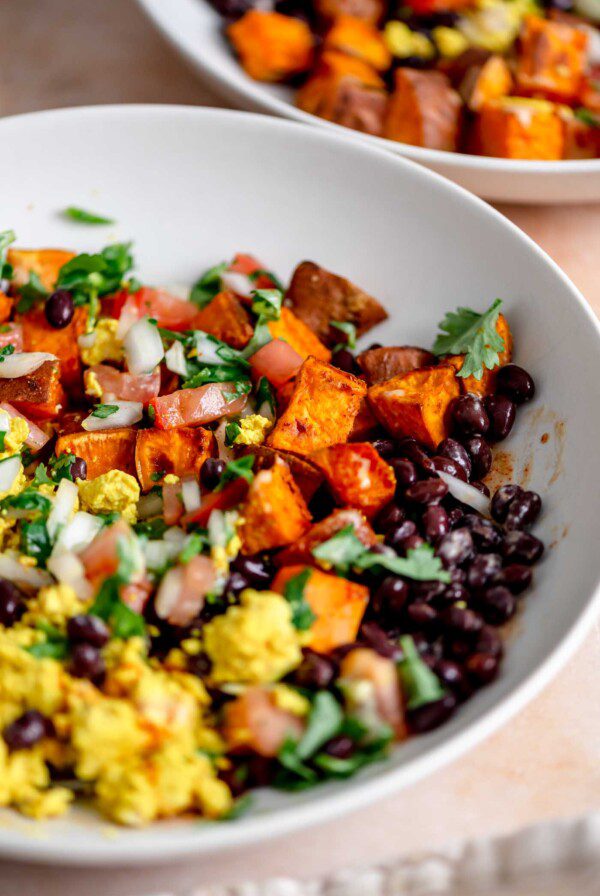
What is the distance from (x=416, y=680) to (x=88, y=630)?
26.8 inches

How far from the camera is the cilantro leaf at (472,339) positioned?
2600mm

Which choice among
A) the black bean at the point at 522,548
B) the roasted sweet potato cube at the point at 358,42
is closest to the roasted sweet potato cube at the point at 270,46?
the roasted sweet potato cube at the point at 358,42

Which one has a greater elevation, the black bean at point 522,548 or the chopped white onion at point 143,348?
the black bean at point 522,548

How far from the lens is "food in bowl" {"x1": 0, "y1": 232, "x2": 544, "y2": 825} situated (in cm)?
190

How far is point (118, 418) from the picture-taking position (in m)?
2.60

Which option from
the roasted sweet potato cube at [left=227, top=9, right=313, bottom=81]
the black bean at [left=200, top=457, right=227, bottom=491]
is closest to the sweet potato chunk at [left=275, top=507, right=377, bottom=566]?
the black bean at [left=200, top=457, right=227, bottom=491]

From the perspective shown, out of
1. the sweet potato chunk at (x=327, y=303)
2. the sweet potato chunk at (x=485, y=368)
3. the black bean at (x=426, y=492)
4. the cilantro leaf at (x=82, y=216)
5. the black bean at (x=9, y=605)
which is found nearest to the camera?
the black bean at (x=9, y=605)

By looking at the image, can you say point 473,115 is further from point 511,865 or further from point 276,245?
point 511,865

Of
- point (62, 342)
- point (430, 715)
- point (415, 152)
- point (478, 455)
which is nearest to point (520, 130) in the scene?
point (415, 152)

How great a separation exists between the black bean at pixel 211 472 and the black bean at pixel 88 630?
51 cm

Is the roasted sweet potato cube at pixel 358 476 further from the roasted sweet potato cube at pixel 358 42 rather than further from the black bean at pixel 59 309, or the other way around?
the roasted sweet potato cube at pixel 358 42

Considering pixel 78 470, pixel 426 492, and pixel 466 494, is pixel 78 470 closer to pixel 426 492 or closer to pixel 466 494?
pixel 426 492

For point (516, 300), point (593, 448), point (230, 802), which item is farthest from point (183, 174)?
point (230, 802)

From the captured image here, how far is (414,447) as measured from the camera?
246 centimetres
